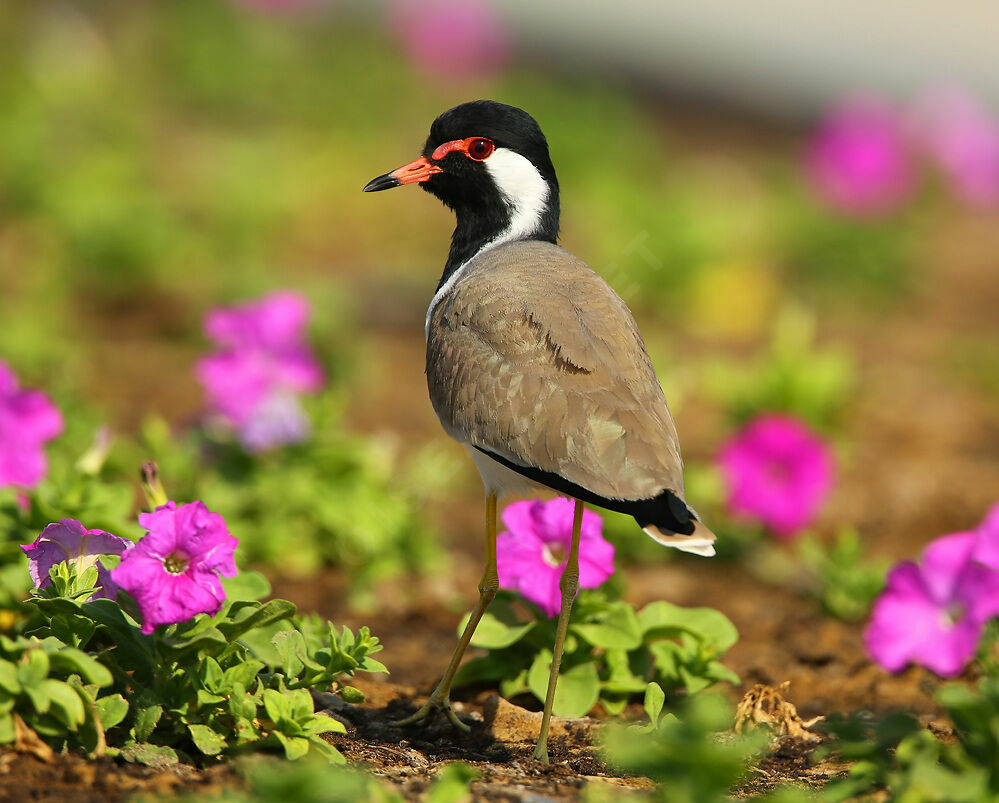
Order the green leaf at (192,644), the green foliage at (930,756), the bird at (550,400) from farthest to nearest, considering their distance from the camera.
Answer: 1. the bird at (550,400)
2. the green leaf at (192,644)
3. the green foliage at (930,756)

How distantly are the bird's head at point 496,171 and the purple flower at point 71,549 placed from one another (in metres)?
1.79

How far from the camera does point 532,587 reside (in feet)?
12.9

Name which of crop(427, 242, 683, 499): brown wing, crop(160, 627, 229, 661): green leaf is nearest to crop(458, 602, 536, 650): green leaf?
crop(427, 242, 683, 499): brown wing

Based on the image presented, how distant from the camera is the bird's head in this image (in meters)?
4.63

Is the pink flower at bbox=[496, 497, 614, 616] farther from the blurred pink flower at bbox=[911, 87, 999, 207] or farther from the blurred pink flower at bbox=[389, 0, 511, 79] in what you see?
the blurred pink flower at bbox=[389, 0, 511, 79]

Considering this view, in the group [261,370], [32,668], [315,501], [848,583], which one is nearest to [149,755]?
[32,668]

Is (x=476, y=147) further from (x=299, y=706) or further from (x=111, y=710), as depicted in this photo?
(x=111, y=710)

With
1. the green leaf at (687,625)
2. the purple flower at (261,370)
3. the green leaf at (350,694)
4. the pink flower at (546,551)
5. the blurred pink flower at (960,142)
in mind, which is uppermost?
the blurred pink flower at (960,142)

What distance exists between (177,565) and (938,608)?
2.38 metres

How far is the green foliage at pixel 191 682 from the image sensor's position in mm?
3086

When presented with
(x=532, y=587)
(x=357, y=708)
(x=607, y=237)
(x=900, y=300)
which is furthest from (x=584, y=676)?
(x=900, y=300)

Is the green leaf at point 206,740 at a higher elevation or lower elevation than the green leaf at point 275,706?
lower

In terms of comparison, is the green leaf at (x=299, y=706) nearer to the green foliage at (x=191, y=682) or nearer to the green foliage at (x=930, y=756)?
the green foliage at (x=191, y=682)

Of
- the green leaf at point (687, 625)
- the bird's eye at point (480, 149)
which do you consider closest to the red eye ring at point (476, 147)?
the bird's eye at point (480, 149)
